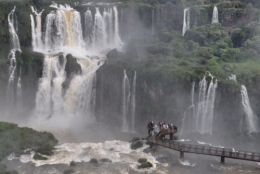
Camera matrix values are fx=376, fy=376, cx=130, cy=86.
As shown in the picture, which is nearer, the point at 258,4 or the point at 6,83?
the point at 6,83

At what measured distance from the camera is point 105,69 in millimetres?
43500

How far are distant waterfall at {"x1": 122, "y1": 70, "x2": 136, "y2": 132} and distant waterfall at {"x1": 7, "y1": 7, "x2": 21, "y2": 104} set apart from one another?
13675mm

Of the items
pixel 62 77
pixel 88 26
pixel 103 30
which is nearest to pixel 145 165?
pixel 62 77

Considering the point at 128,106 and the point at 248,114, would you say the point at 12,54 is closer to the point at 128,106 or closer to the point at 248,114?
the point at 128,106

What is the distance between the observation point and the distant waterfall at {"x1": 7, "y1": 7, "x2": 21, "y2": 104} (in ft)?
149

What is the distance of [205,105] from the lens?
40.4m

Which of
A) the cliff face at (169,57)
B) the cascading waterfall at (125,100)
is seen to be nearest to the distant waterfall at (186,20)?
the cliff face at (169,57)

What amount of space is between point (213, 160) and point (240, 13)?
35.4 metres

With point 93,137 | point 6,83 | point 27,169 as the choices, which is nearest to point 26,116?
point 6,83

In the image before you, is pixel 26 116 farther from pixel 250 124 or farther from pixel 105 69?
pixel 250 124

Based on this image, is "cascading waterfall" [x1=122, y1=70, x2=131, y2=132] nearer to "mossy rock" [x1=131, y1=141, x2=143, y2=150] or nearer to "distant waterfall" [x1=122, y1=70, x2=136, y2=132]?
"distant waterfall" [x1=122, y1=70, x2=136, y2=132]

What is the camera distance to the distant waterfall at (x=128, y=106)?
4191cm

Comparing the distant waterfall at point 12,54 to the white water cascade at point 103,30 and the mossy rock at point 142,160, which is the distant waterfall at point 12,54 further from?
the mossy rock at point 142,160

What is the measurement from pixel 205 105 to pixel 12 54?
2461 cm
